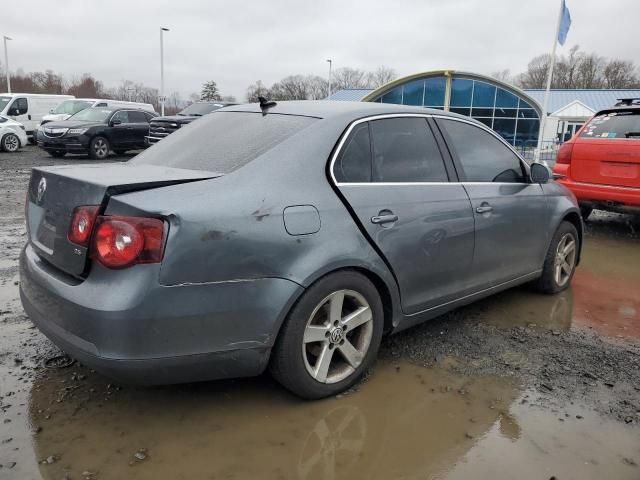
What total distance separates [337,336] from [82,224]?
138 cm

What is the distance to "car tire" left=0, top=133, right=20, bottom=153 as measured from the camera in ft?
57.4

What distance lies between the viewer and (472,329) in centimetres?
395

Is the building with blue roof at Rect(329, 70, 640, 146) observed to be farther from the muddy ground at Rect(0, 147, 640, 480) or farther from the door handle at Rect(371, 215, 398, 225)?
the door handle at Rect(371, 215, 398, 225)

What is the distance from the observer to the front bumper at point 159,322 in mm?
2213

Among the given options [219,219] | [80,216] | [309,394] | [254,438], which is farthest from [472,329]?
[80,216]

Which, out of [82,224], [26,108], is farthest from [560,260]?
[26,108]

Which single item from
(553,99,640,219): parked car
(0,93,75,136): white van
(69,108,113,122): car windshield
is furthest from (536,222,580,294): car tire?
(0,93,75,136): white van

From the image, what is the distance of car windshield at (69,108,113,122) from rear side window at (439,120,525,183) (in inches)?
584

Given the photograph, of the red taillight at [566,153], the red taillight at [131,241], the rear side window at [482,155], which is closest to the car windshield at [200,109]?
the red taillight at [566,153]

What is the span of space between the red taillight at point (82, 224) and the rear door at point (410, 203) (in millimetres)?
1219

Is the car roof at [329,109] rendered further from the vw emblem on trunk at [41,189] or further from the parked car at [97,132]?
the parked car at [97,132]

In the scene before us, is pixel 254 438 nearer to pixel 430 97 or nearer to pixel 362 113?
pixel 362 113

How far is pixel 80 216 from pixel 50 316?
512 mm

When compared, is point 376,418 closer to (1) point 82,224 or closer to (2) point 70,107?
(1) point 82,224
